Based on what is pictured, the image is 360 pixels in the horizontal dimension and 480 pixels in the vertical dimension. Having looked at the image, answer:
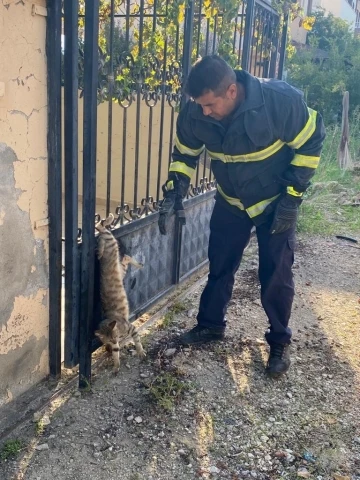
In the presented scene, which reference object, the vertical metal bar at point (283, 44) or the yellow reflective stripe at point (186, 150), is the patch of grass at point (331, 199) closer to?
the vertical metal bar at point (283, 44)

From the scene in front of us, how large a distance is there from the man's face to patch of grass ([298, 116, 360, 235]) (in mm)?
4445

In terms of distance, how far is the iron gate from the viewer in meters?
2.69

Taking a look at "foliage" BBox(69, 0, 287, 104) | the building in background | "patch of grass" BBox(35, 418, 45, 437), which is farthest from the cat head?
the building in background

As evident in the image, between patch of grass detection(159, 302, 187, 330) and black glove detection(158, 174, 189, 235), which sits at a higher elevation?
black glove detection(158, 174, 189, 235)

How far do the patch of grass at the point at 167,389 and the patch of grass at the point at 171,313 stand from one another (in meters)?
0.72

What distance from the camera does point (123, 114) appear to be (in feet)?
12.4

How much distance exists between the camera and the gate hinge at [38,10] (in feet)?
8.02

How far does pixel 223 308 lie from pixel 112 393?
3.67ft

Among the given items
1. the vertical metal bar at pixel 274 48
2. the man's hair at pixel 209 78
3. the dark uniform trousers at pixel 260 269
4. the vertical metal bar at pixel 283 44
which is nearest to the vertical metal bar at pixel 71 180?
the man's hair at pixel 209 78

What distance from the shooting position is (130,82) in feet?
10.9

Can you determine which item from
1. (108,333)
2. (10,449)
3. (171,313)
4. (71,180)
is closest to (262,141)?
(71,180)

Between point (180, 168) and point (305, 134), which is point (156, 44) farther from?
point (305, 134)

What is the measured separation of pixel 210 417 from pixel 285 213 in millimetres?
1358

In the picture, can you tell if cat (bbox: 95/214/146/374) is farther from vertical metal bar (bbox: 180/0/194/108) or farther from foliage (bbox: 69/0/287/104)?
vertical metal bar (bbox: 180/0/194/108)
